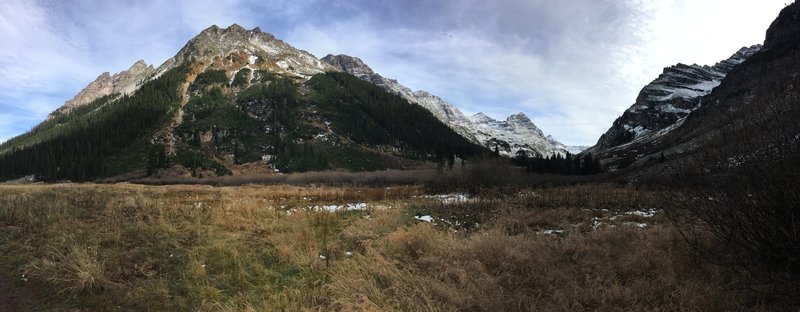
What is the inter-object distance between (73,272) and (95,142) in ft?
565

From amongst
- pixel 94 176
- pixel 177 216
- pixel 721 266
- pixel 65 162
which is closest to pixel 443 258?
pixel 721 266

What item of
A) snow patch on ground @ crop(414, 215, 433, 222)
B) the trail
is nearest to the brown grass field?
snow patch on ground @ crop(414, 215, 433, 222)

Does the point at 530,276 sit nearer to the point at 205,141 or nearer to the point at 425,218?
the point at 425,218

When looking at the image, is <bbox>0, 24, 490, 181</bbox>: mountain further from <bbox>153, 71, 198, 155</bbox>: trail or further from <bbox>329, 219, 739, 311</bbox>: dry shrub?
<bbox>329, 219, 739, 311</bbox>: dry shrub

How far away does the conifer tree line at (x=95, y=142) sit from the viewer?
129375 mm

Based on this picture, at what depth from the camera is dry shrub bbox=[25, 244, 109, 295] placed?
27.8 feet

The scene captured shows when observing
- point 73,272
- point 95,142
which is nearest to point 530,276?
point 73,272

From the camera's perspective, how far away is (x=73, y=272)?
877cm

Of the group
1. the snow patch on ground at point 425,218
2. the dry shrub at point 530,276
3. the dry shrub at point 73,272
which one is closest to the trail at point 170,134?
the snow patch on ground at point 425,218

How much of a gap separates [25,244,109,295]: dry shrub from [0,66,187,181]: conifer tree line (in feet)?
463

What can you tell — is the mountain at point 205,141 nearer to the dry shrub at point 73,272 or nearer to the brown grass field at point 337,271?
the brown grass field at point 337,271

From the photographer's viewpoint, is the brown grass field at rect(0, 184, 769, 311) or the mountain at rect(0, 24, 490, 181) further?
the mountain at rect(0, 24, 490, 181)

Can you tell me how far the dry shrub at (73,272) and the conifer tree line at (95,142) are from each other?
141151 millimetres

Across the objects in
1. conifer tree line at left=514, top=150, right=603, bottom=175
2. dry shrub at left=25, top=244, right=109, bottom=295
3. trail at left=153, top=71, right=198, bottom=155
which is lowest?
dry shrub at left=25, top=244, right=109, bottom=295
